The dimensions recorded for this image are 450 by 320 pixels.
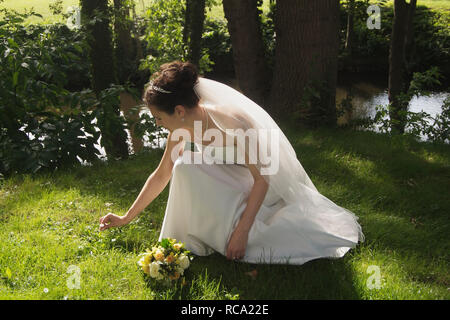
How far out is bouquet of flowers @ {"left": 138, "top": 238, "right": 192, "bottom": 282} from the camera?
2.45 meters

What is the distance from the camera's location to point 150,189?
2963 millimetres

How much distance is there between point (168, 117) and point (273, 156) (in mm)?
760

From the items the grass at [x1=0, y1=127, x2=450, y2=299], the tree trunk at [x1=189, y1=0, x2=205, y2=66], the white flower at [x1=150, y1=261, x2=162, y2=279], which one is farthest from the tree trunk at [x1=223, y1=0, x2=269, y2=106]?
the white flower at [x1=150, y1=261, x2=162, y2=279]

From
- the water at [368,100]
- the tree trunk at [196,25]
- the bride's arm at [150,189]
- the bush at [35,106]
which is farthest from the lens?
the water at [368,100]

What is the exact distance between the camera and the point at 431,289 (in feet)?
8.19

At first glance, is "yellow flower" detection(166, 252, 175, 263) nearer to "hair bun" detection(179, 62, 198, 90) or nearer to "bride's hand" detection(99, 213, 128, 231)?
"bride's hand" detection(99, 213, 128, 231)

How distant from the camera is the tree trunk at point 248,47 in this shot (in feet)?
18.7

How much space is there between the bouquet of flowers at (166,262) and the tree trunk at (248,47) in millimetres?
3969

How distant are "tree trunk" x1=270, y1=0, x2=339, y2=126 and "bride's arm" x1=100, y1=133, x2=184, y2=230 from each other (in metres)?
2.77

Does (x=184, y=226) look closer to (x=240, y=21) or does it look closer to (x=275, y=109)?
(x=275, y=109)

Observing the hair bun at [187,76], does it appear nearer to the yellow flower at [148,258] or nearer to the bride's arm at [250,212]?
the bride's arm at [250,212]

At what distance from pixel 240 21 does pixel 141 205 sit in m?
3.66
